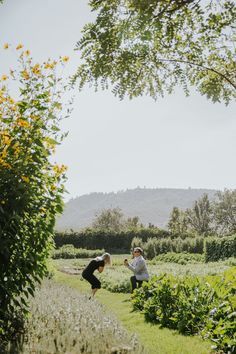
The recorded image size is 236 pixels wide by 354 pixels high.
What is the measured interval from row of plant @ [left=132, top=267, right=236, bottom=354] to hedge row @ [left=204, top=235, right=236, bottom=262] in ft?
63.3

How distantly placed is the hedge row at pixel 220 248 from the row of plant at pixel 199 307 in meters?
19.3

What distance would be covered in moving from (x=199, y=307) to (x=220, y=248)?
875 inches

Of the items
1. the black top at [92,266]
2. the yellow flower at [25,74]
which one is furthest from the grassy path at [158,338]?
the yellow flower at [25,74]

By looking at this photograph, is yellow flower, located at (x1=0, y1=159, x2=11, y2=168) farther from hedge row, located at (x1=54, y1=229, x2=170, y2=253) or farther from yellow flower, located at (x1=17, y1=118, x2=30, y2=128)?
hedge row, located at (x1=54, y1=229, x2=170, y2=253)

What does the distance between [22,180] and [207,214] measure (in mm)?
79209

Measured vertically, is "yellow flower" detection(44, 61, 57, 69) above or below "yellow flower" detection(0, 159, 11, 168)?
above

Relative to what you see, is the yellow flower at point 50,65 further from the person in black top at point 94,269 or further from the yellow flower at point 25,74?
the person in black top at point 94,269

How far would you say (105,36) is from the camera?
5203 mm

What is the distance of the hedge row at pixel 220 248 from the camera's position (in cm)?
2716

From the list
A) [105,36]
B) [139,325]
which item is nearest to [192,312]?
[139,325]

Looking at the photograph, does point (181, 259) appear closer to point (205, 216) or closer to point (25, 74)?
point (25, 74)

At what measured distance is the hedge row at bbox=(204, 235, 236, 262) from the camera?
89.1ft

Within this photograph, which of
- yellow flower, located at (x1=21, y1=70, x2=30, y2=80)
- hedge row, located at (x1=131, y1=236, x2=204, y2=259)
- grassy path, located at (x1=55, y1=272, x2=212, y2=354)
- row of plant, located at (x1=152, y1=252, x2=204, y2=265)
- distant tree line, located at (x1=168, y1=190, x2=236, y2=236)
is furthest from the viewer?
distant tree line, located at (x1=168, y1=190, x2=236, y2=236)

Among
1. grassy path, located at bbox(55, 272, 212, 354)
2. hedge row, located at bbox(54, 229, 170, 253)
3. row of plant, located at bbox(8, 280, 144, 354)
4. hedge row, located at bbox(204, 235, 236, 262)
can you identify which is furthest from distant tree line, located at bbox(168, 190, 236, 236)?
row of plant, located at bbox(8, 280, 144, 354)
